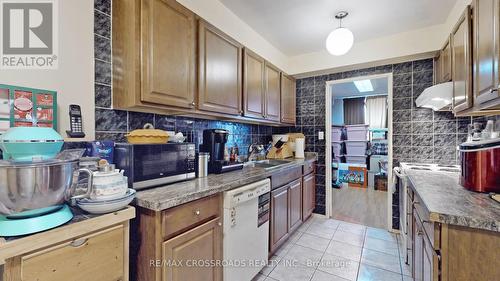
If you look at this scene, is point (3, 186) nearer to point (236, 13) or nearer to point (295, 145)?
point (236, 13)

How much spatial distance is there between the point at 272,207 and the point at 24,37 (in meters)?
2.05

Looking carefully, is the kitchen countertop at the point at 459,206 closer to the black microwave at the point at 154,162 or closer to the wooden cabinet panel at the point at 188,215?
the wooden cabinet panel at the point at 188,215

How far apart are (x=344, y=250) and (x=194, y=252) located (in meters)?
1.74

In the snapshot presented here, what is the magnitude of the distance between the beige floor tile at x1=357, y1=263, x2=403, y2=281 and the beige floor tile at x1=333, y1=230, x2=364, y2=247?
0.44 m

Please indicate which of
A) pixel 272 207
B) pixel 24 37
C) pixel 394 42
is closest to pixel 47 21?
pixel 24 37

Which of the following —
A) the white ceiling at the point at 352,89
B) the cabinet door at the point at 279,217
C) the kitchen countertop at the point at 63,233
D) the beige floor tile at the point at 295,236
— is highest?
the white ceiling at the point at 352,89

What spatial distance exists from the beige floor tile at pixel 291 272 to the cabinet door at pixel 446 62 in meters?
2.15

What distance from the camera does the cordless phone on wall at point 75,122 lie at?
1184mm

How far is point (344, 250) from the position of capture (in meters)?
2.21

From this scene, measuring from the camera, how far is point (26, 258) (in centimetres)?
67

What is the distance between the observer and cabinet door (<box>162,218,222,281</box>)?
1075mm

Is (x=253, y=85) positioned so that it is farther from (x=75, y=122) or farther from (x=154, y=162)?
(x=75, y=122)

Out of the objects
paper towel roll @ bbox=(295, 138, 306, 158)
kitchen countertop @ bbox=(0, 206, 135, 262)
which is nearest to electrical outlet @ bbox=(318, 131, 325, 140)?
paper towel roll @ bbox=(295, 138, 306, 158)

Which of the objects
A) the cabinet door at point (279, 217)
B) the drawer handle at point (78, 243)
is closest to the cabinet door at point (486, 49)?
the cabinet door at point (279, 217)
